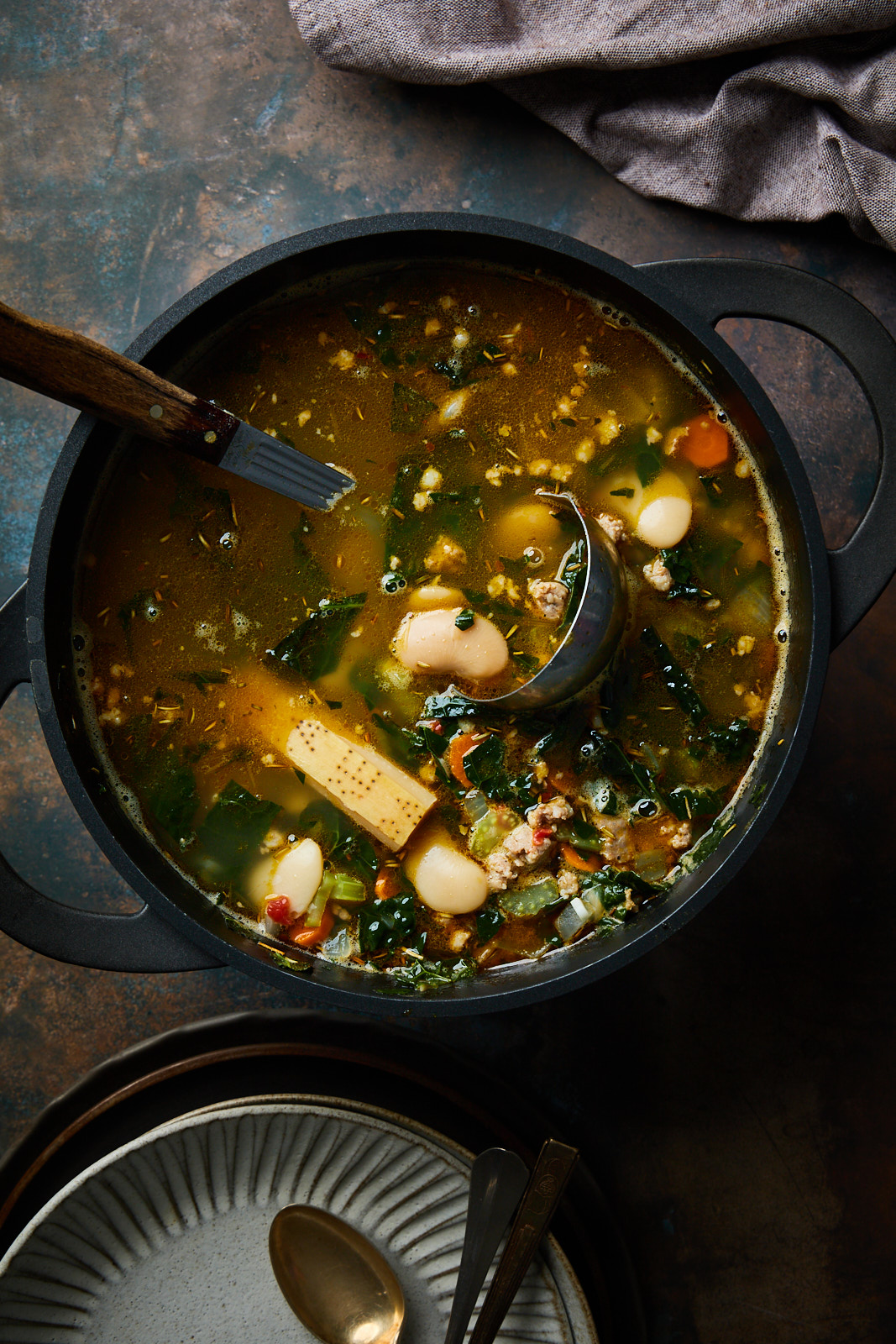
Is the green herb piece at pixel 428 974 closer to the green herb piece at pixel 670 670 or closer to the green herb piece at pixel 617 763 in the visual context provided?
the green herb piece at pixel 617 763

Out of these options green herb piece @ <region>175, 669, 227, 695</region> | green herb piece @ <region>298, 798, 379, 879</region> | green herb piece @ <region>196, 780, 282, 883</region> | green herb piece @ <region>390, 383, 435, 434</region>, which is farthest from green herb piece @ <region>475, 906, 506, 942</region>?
green herb piece @ <region>390, 383, 435, 434</region>

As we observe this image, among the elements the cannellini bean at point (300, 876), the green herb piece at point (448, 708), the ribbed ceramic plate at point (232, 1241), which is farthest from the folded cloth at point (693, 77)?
the ribbed ceramic plate at point (232, 1241)

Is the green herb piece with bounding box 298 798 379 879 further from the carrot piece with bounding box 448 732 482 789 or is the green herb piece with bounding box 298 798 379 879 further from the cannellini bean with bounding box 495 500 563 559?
the cannellini bean with bounding box 495 500 563 559

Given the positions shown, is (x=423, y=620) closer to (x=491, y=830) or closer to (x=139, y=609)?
(x=491, y=830)

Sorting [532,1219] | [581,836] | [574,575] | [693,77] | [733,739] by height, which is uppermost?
[693,77]

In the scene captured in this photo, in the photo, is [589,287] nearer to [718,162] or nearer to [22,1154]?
[718,162]

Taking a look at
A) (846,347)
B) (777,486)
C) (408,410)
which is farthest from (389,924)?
(846,347)
